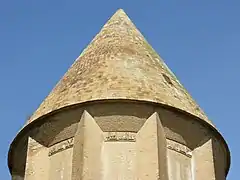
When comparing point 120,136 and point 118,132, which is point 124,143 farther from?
point 118,132

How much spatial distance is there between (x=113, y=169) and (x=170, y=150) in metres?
1.42

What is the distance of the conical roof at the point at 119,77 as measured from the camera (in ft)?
44.8

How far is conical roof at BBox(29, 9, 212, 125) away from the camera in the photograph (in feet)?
44.8

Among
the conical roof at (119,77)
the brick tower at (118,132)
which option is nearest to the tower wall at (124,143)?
the brick tower at (118,132)

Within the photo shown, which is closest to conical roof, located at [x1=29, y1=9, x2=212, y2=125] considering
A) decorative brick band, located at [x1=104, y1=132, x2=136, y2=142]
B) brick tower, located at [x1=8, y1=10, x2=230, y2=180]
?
brick tower, located at [x1=8, y1=10, x2=230, y2=180]

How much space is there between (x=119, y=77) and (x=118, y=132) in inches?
55.6

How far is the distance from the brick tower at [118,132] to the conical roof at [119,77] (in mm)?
24

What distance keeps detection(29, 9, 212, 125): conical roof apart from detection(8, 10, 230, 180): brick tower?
24mm

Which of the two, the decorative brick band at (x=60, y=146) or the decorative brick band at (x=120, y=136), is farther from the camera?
the decorative brick band at (x=60, y=146)

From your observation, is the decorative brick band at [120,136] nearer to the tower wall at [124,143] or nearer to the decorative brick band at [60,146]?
the tower wall at [124,143]

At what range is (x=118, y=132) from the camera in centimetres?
1323

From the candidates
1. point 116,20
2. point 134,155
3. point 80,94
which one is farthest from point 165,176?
point 116,20

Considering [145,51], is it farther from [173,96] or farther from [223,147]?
[223,147]

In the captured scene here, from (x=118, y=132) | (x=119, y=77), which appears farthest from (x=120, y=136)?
(x=119, y=77)
